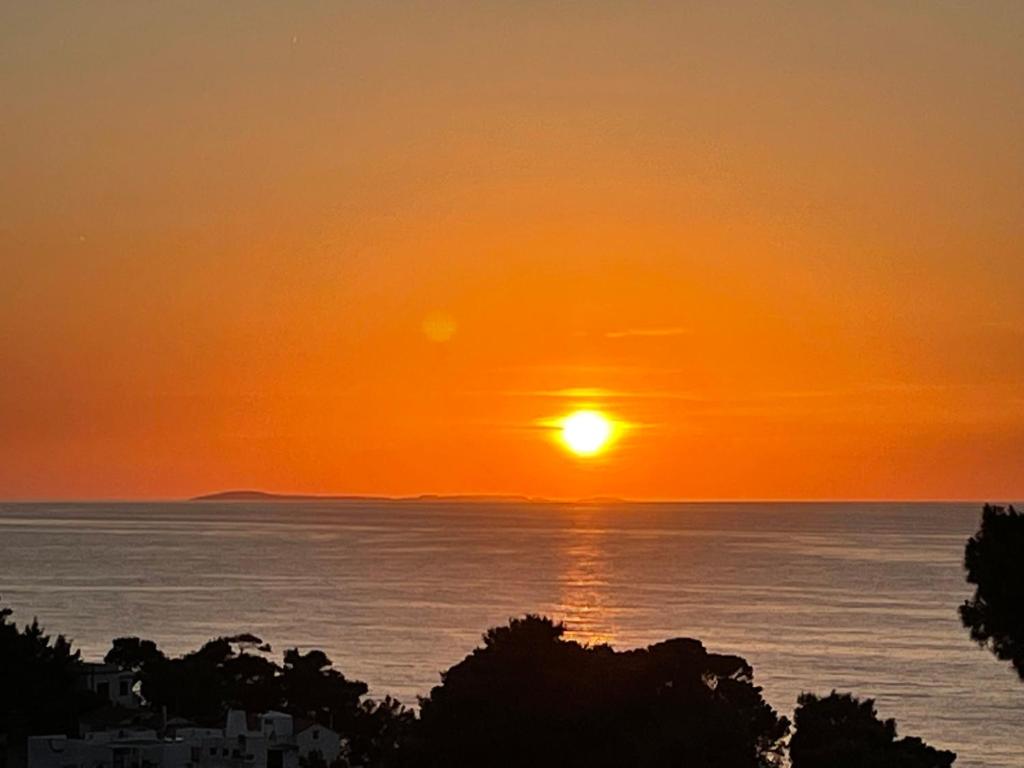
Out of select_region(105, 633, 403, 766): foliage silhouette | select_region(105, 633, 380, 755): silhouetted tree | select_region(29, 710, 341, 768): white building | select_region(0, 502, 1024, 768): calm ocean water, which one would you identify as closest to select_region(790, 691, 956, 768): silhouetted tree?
select_region(29, 710, 341, 768): white building

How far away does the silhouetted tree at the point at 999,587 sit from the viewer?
30219mm

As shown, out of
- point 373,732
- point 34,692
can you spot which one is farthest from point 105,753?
point 373,732

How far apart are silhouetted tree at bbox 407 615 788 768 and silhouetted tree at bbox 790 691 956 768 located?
11.3ft

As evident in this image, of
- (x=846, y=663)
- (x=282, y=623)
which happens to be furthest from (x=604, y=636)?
(x=282, y=623)

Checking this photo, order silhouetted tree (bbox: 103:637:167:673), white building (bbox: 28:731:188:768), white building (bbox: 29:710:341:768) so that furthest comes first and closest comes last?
silhouetted tree (bbox: 103:637:167:673) < white building (bbox: 29:710:341:768) < white building (bbox: 28:731:188:768)

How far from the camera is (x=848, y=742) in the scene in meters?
43.5

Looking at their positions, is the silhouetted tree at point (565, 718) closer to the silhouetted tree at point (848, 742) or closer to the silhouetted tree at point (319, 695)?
the silhouetted tree at point (848, 742)

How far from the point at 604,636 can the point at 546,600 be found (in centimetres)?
3500

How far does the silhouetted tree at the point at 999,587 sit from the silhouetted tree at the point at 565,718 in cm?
833

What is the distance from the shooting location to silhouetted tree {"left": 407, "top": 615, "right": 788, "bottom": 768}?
37.9 m

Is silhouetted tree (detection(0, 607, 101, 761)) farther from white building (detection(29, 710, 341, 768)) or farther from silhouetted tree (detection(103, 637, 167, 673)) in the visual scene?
silhouetted tree (detection(103, 637, 167, 673))

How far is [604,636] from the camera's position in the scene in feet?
397

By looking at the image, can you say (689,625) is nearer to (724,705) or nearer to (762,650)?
(762,650)

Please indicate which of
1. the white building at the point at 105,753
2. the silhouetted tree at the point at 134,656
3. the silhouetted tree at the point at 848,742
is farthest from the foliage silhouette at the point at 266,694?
the silhouetted tree at the point at 848,742
